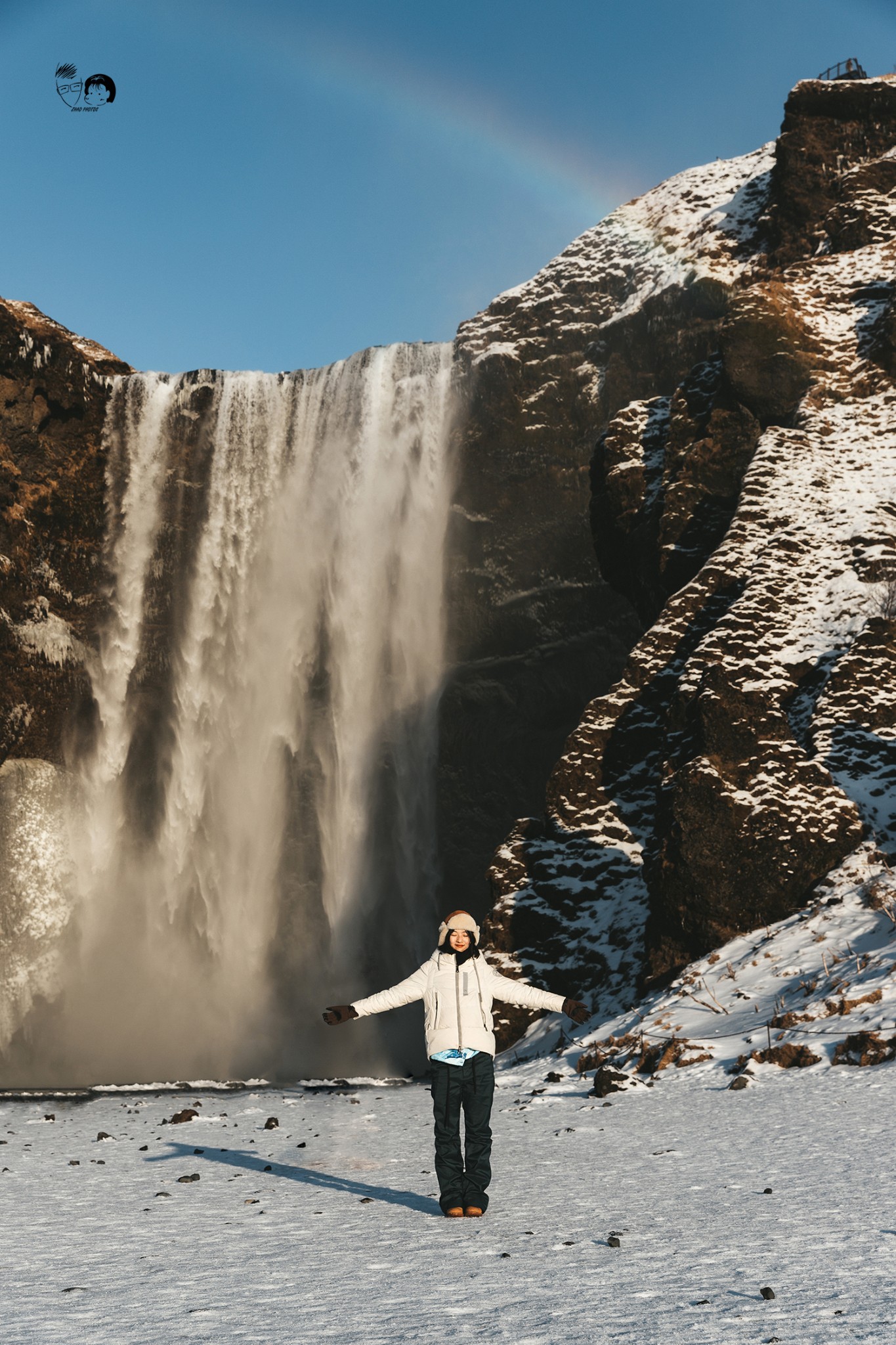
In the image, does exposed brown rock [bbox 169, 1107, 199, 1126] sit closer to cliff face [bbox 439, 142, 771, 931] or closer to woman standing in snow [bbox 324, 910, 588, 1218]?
woman standing in snow [bbox 324, 910, 588, 1218]

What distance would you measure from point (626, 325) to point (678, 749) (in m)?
20.9

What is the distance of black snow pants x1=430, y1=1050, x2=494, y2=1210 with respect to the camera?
5.75 meters

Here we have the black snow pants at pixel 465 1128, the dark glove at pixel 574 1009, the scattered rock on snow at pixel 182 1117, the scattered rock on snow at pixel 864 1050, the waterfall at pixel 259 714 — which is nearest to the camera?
the black snow pants at pixel 465 1128

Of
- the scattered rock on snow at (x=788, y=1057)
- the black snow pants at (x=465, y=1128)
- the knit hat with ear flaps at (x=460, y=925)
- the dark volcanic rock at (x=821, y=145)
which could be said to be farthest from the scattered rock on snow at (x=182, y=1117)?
the dark volcanic rock at (x=821, y=145)

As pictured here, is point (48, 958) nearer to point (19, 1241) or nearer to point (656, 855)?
point (656, 855)

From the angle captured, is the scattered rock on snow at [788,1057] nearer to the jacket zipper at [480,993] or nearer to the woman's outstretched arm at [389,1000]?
→ the jacket zipper at [480,993]

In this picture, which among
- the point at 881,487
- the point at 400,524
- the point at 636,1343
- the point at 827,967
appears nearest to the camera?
the point at 636,1343

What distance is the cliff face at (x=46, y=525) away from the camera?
34219mm

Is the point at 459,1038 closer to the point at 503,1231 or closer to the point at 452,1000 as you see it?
the point at 452,1000

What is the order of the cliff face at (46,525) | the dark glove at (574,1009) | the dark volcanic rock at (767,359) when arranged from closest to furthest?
the dark glove at (574,1009) → the dark volcanic rock at (767,359) → the cliff face at (46,525)

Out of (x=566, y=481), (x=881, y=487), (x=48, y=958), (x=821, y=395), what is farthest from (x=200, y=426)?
(x=881, y=487)

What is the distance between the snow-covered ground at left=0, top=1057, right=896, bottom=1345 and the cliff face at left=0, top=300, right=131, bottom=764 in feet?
89.3

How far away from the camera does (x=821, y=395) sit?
22.4 m

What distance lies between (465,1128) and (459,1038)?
47cm
